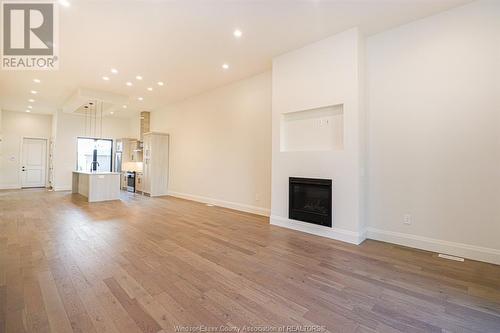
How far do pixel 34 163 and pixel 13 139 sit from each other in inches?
48.0

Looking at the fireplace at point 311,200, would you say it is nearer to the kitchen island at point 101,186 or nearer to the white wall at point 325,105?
the white wall at point 325,105

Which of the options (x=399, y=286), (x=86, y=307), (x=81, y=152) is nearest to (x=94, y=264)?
(x=86, y=307)

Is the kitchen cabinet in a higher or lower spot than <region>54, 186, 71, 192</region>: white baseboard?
higher

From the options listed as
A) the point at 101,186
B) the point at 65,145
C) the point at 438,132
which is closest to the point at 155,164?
the point at 101,186

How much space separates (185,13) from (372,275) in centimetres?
422

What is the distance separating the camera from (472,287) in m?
2.30

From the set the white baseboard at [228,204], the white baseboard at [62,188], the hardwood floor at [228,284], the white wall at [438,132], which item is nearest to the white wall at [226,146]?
the white baseboard at [228,204]

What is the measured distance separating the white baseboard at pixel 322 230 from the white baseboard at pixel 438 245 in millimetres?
309

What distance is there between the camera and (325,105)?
390 centimetres

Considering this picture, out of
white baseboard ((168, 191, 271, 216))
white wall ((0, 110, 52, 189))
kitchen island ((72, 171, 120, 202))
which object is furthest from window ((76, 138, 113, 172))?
white baseboard ((168, 191, 271, 216))

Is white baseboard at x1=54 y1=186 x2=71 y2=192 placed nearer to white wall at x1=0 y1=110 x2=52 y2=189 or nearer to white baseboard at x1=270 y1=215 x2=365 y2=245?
white wall at x1=0 y1=110 x2=52 y2=189

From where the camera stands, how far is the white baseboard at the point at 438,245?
290 centimetres

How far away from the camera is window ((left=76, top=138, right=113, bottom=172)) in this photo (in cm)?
1016

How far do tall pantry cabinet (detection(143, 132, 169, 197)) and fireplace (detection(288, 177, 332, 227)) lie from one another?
19.6ft
